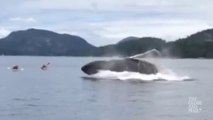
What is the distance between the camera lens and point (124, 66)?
8075cm

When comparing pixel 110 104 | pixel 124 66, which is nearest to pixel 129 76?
pixel 124 66

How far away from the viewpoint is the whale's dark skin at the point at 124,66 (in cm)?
7966

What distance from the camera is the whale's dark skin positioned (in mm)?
79662

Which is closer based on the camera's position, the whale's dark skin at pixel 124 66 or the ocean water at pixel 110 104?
the ocean water at pixel 110 104

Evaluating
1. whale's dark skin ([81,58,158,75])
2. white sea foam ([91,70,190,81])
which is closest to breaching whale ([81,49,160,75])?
whale's dark skin ([81,58,158,75])

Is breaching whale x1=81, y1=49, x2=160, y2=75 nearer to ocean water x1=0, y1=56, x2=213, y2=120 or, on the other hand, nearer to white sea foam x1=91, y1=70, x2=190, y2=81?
white sea foam x1=91, y1=70, x2=190, y2=81

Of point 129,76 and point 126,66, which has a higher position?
point 126,66

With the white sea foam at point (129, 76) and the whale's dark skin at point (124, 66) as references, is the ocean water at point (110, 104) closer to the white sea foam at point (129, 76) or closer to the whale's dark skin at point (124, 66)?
the whale's dark skin at point (124, 66)

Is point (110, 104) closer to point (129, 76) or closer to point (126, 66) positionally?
point (126, 66)

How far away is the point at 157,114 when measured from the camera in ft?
135

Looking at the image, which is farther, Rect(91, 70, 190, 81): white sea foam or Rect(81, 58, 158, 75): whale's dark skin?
Rect(91, 70, 190, 81): white sea foam

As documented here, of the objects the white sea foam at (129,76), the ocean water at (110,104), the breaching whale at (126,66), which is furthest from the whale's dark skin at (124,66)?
the ocean water at (110,104)

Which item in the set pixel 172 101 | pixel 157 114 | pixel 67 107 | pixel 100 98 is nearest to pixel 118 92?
pixel 100 98

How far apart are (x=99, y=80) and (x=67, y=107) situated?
3505 cm
